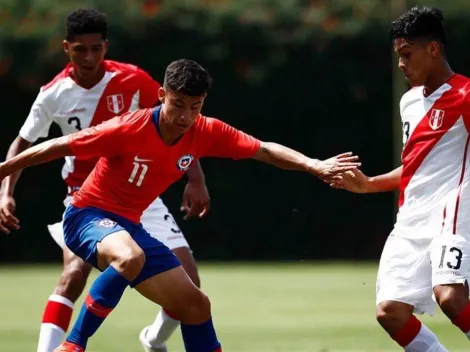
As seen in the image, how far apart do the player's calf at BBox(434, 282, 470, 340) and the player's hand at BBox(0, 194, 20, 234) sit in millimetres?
2693

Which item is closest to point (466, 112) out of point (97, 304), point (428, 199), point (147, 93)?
point (428, 199)

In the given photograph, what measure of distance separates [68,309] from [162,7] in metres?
11.4

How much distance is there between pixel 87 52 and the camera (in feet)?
28.5

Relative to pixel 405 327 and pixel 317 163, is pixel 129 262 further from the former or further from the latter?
pixel 405 327

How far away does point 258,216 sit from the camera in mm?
19078

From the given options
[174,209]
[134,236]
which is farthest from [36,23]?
[134,236]

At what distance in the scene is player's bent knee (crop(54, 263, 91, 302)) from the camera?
8.23 metres

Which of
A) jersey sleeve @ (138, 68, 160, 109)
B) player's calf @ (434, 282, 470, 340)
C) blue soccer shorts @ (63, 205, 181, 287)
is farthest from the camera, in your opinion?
jersey sleeve @ (138, 68, 160, 109)

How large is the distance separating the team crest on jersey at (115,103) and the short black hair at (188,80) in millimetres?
1567

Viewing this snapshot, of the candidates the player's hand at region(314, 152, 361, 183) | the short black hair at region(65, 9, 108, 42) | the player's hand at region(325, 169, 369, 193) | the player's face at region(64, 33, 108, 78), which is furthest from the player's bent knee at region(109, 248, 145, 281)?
the short black hair at region(65, 9, 108, 42)

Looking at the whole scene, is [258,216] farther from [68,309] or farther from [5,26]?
[68,309]

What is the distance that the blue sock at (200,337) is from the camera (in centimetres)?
716

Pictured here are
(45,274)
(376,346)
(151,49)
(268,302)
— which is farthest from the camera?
(151,49)

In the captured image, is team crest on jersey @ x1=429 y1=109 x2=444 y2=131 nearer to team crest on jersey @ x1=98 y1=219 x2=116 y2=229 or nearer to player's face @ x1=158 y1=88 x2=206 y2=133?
player's face @ x1=158 y1=88 x2=206 y2=133
